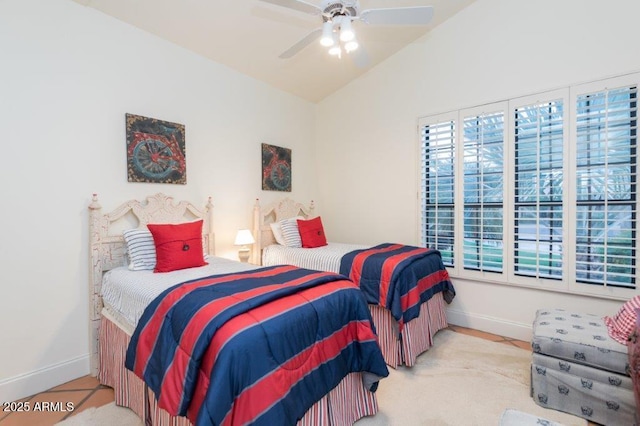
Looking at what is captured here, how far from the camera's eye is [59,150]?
237cm

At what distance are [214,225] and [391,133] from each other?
8.09ft

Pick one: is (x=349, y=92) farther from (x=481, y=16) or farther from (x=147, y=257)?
(x=147, y=257)

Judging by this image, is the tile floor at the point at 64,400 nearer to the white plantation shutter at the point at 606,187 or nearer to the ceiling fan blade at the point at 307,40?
the ceiling fan blade at the point at 307,40

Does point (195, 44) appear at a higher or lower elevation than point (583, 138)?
higher

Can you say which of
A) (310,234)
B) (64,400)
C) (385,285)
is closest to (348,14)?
(385,285)

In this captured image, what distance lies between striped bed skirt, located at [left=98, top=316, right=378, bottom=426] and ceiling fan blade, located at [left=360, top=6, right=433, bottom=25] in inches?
92.3

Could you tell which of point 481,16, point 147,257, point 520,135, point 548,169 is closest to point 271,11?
point 481,16

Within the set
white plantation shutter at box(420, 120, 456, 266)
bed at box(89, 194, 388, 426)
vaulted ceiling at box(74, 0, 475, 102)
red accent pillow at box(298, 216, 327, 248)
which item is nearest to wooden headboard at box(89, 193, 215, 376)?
bed at box(89, 194, 388, 426)

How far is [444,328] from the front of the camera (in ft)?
10.9

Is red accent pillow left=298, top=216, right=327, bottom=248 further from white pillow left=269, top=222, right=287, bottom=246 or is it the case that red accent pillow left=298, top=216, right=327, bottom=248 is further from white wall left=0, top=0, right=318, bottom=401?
white wall left=0, top=0, right=318, bottom=401

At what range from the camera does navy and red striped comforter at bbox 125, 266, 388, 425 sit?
4.03ft

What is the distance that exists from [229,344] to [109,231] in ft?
6.55

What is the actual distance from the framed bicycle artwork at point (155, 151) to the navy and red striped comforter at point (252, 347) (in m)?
Result: 1.52

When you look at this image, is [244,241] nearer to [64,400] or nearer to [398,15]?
[64,400]
